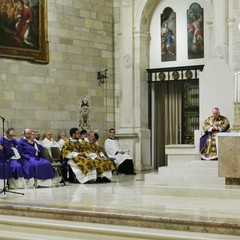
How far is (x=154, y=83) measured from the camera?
798 inches

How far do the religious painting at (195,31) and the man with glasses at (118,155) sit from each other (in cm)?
321

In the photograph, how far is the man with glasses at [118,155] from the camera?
734 inches

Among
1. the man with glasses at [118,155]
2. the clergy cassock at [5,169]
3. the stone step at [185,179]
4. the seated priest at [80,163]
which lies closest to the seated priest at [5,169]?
the clergy cassock at [5,169]

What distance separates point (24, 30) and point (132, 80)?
3.79 meters

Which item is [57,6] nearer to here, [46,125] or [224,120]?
[46,125]

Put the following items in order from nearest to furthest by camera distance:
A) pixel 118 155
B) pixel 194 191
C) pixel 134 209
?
1. pixel 134 209
2. pixel 194 191
3. pixel 118 155

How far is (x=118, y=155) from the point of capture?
61.7 ft

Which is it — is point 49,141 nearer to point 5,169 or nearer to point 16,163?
point 16,163

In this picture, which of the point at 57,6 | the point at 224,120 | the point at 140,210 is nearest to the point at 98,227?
the point at 140,210

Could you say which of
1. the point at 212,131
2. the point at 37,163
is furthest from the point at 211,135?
the point at 37,163

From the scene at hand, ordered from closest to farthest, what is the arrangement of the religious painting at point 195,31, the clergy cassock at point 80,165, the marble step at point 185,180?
the marble step at point 185,180 < the clergy cassock at point 80,165 < the religious painting at point 195,31

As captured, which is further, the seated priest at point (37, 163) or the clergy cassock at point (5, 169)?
the seated priest at point (37, 163)

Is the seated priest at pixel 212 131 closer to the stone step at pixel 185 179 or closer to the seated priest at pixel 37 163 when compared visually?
the stone step at pixel 185 179

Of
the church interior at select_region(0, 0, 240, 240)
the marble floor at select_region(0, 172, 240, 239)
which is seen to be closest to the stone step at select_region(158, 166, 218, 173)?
the church interior at select_region(0, 0, 240, 240)
